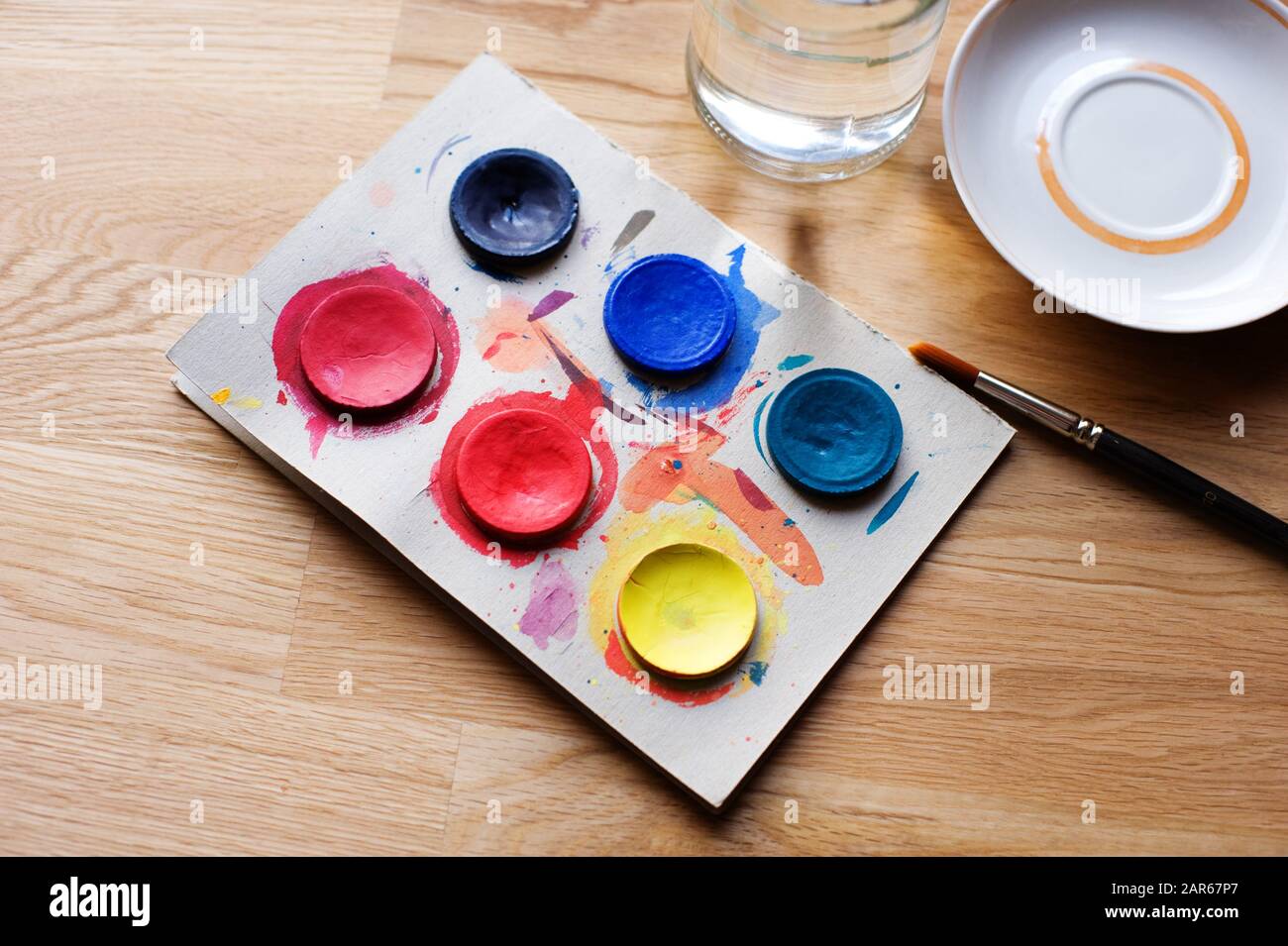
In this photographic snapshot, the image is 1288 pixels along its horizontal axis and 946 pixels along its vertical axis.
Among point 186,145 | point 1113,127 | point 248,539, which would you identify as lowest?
point 248,539

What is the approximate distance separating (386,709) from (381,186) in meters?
0.32

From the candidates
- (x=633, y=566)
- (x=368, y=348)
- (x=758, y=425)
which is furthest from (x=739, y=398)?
(x=368, y=348)

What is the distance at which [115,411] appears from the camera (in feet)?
2.18

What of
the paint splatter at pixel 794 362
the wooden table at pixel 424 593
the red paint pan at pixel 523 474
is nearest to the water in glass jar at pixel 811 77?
the wooden table at pixel 424 593

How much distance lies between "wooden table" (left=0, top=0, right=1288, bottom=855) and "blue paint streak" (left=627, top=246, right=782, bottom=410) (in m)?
0.04

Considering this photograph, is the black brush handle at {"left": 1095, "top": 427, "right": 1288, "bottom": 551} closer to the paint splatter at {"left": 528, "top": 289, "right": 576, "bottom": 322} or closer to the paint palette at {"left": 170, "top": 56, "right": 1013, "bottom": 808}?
the paint palette at {"left": 170, "top": 56, "right": 1013, "bottom": 808}

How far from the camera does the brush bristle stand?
66 cm

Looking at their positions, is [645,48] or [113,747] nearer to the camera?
[113,747]

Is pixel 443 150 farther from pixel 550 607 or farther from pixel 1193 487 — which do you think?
pixel 1193 487

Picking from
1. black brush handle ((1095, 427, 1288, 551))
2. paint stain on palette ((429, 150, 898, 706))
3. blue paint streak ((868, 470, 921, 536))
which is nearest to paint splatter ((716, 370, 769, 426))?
paint stain on palette ((429, 150, 898, 706))

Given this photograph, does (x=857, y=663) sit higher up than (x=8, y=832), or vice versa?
(x=857, y=663)

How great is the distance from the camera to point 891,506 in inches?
25.6

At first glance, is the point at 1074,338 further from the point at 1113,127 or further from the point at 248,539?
the point at 248,539

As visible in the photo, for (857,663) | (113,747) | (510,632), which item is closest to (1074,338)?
(857,663)
